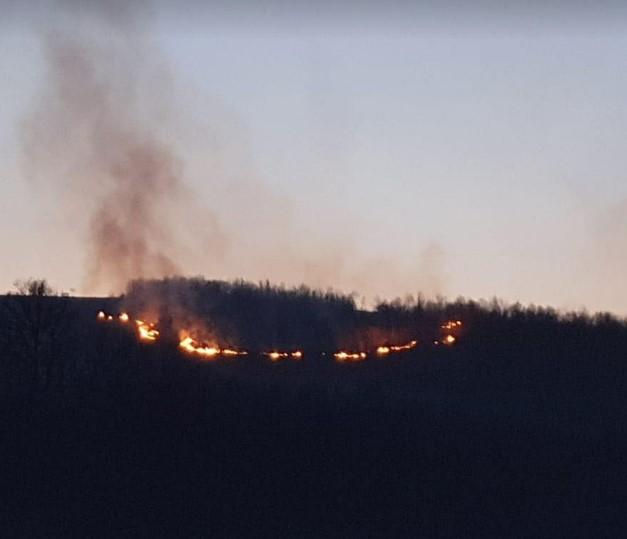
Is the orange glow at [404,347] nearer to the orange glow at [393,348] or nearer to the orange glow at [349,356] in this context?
the orange glow at [393,348]

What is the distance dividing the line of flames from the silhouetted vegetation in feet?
0.61

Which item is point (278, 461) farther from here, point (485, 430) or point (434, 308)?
point (434, 308)

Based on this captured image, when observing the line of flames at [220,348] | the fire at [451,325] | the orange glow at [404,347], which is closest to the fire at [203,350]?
the line of flames at [220,348]

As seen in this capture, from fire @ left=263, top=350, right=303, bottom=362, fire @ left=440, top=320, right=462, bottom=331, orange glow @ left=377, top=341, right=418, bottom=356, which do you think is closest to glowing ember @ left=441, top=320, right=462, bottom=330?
fire @ left=440, top=320, right=462, bottom=331

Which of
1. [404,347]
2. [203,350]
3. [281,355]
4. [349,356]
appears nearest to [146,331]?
[203,350]

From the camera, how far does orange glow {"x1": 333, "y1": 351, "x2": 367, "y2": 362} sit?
30.6 meters

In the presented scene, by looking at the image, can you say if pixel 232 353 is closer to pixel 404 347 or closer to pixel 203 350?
pixel 203 350

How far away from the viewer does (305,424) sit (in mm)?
26219

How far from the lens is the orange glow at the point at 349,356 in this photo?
30.6 m

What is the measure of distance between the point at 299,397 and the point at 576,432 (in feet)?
19.0

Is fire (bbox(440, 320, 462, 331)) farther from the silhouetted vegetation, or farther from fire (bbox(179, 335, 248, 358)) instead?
fire (bbox(179, 335, 248, 358))

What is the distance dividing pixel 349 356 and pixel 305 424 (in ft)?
15.5

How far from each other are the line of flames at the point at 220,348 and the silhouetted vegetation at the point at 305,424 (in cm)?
19

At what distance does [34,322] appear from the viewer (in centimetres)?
3434
